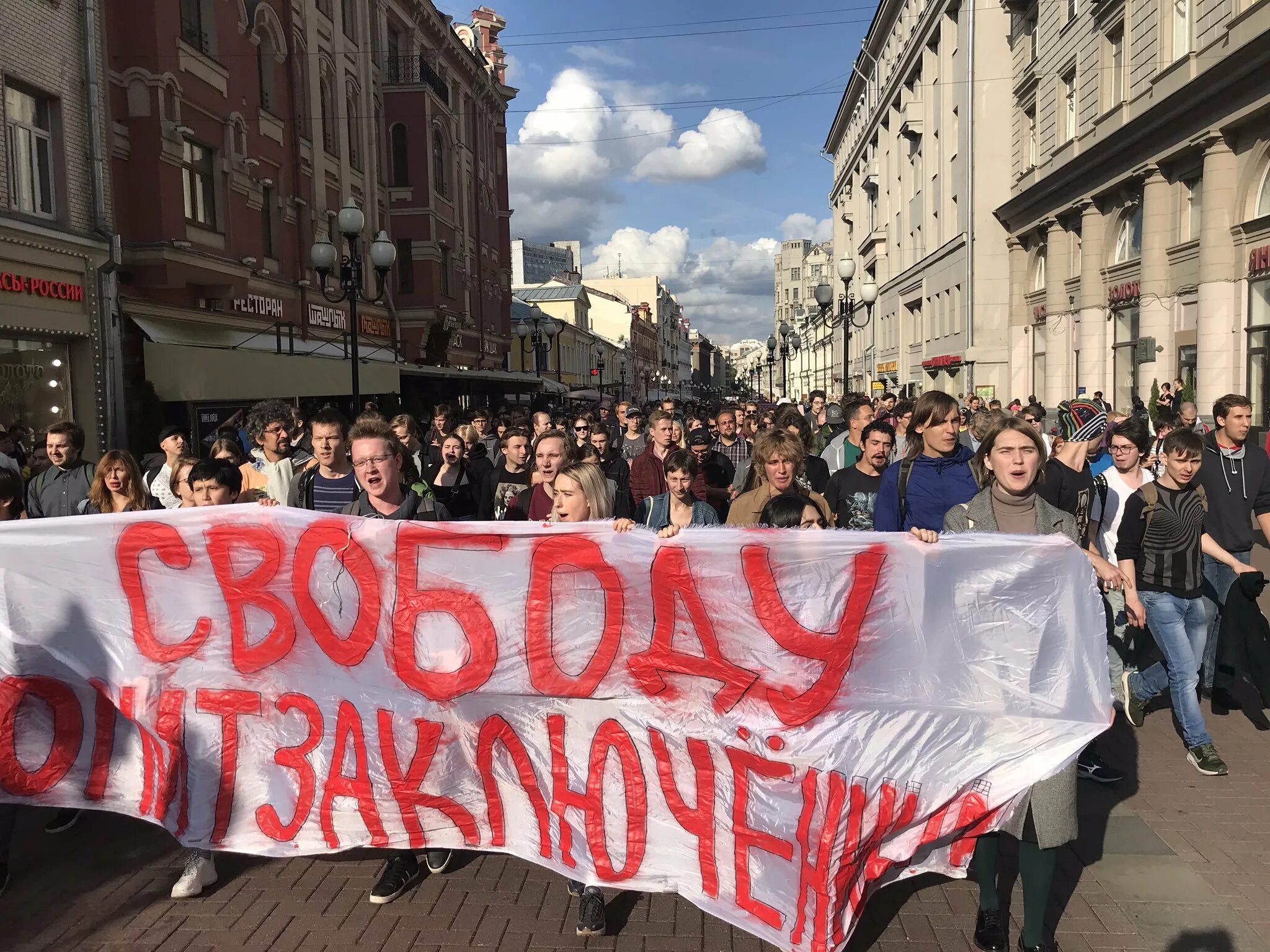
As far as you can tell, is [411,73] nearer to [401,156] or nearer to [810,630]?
[401,156]

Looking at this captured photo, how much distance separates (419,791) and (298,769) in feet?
1.75

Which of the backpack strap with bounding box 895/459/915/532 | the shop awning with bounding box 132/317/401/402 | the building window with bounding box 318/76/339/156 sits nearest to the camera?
the backpack strap with bounding box 895/459/915/532

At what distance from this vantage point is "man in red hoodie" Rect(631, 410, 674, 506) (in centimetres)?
781

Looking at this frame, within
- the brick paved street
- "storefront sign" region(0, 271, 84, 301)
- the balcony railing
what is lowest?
the brick paved street

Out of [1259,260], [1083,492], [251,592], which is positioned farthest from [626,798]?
[1259,260]

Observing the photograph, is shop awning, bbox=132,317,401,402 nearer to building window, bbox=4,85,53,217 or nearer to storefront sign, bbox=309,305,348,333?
building window, bbox=4,85,53,217

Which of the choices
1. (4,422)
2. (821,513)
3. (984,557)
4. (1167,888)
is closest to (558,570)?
(984,557)

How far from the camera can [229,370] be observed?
1473 cm

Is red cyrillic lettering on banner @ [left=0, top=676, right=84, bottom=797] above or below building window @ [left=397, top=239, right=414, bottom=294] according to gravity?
below

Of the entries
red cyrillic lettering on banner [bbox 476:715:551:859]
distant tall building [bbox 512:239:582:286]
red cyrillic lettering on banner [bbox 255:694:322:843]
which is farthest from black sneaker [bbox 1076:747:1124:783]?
distant tall building [bbox 512:239:582:286]

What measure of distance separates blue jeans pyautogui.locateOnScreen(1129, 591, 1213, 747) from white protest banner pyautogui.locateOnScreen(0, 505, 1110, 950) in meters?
2.03

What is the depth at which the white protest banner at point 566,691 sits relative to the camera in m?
3.41

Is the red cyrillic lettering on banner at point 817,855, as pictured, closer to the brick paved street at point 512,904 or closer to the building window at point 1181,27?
the brick paved street at point 512,904

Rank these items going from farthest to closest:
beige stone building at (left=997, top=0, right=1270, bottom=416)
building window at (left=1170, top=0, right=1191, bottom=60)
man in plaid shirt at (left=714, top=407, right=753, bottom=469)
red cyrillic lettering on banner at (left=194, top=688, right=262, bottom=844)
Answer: building window at (left=1170, top=0, right=1191, bottom=60) → beige stone building at (left=997, top=0, right=1270, bottom=416) → man in plaid shirt at (left=714, top=407, right=753, bottom=469) → red cyrillic lettering on banner at (left=194, top=688, right=262, bottom=844)
